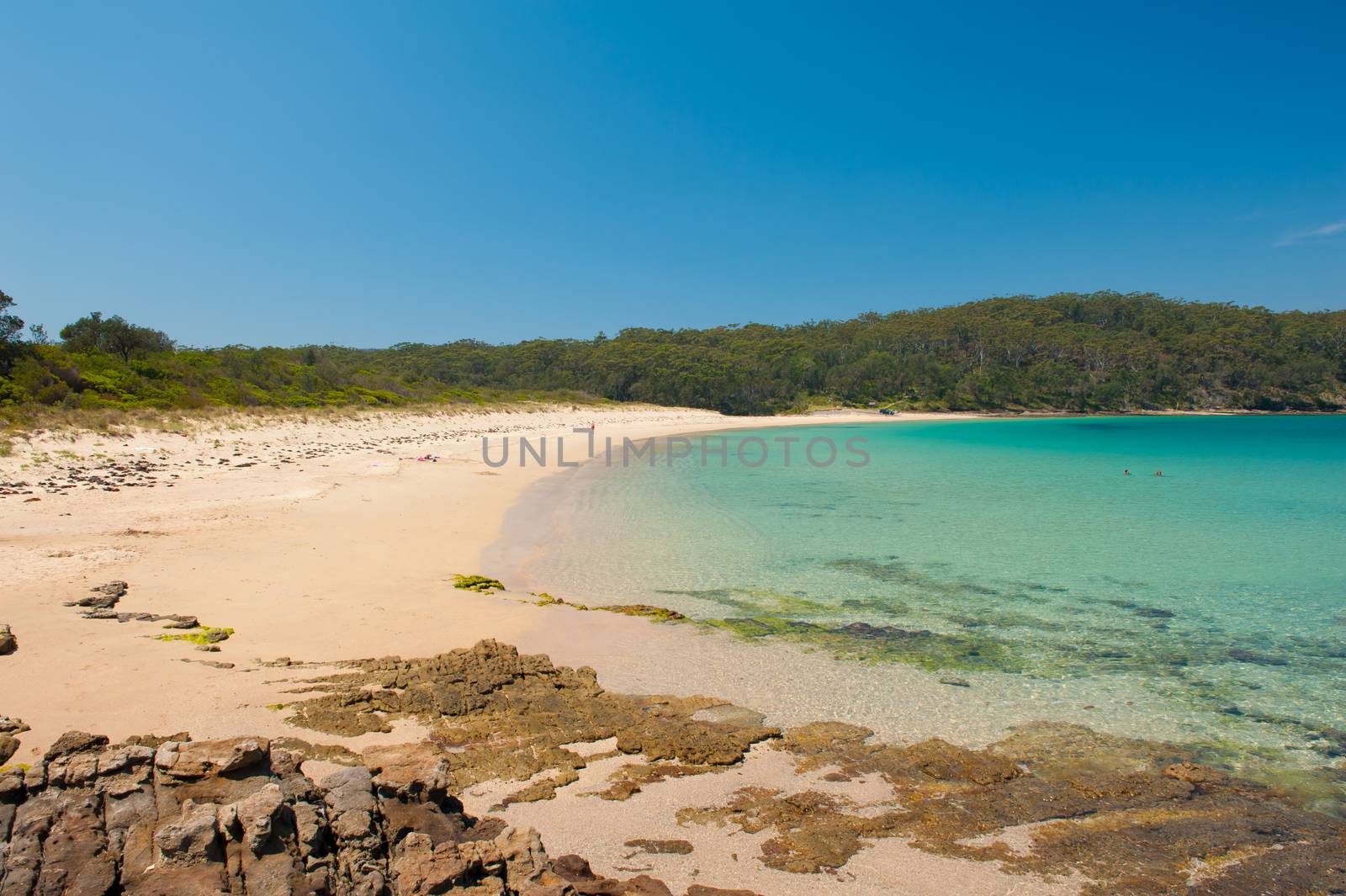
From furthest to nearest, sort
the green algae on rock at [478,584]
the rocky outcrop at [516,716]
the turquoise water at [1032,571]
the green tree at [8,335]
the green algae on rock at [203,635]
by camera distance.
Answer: the green tree at [8,335]
the green algae on rock at [478,584]
the turquoise water at [1032,571]
the green algae on rock at [203,635]
the rocky outcrop at [516,716]

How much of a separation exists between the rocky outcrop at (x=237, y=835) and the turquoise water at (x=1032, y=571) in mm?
4422

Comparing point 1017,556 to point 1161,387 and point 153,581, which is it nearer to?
point 153,581

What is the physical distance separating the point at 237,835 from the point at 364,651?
3.39 meters

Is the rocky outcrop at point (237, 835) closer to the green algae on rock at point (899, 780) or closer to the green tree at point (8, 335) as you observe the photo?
the green algae on rock at point (899, 780)

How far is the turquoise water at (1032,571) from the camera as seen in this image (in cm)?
598

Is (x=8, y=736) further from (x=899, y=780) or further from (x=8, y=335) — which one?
(x=8, y=335)

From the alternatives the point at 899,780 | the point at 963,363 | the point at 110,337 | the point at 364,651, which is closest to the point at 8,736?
the point at 364,651

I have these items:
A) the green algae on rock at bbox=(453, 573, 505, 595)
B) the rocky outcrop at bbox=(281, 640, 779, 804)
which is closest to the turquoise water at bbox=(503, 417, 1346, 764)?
the green algae on rock at bbox=(453, 573, 505, 595)

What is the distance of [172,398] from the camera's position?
26938 mm

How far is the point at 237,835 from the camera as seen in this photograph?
7.83ft

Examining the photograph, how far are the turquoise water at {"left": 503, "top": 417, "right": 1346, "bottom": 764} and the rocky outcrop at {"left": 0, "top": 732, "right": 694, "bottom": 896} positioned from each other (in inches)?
174

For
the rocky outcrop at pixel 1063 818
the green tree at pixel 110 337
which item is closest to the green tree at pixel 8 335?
the green tree at pixel 110 337

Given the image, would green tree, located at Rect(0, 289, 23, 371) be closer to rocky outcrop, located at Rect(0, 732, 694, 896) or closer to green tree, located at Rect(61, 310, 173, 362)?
green tree, located at Rect(61, 310, 173, 362)

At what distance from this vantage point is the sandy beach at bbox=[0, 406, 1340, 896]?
3.33 m
